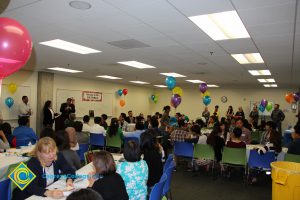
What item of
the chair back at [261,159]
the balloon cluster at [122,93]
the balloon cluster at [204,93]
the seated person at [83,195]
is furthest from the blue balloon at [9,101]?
the seated person at [83,195]

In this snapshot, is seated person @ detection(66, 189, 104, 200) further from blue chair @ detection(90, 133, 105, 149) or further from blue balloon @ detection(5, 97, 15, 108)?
blue balloon @ detection(5, 97, 15, 108)

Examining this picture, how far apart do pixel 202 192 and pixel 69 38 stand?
3.49m

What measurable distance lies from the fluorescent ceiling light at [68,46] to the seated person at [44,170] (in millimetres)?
2600

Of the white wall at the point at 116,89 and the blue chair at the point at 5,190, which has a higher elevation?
the white wall at the point at 116,89

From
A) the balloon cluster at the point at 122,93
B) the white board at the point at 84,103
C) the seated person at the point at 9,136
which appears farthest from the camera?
the balloon cluster at the point at 122,93

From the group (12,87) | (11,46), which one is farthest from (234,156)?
(12,87)

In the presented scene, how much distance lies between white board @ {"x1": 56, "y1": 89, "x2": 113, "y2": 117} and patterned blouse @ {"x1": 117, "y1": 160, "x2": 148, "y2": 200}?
7.80m

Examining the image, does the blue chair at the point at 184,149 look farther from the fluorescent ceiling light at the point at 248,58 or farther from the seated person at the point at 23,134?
the seated person at the point at 23,134

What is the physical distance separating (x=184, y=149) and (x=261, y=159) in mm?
1484

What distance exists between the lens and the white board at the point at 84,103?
9.66 m

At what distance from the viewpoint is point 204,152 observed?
16.3ft

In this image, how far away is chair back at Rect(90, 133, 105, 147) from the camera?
625 cm

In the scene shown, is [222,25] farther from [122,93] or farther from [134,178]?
[122,93]

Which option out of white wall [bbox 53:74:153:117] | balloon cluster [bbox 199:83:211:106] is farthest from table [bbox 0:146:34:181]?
balloon cluster [bbox 199:83:211:106]
